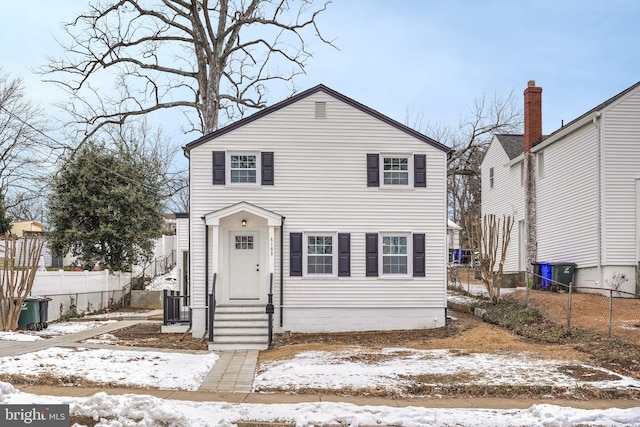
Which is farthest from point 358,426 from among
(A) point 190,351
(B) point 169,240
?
(B) point 169,240

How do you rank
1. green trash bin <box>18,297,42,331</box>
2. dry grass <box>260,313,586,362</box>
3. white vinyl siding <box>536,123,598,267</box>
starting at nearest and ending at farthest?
dry grass <box>260,313,586,362</box> < green trash bin <box>18,297,42,331</box> < white vinyl siding <box>536,123,598,267</box>

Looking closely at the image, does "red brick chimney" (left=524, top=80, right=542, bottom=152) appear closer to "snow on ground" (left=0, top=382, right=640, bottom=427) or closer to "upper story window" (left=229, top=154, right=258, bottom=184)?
"upper story window" (left=229, top=154, right=258, bottom=184)

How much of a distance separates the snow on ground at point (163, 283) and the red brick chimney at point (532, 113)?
16928 millimetres

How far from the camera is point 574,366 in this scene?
10.8m

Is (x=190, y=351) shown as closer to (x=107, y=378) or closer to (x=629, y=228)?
(x=107, y=378)

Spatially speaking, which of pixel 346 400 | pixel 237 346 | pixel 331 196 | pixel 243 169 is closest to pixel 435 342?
pixel 237 346

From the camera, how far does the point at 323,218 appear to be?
1675cm

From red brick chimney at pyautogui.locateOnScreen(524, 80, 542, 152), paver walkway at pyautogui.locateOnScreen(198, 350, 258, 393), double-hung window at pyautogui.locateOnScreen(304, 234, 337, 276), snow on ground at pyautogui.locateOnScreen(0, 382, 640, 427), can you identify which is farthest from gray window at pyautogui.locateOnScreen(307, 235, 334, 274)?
red brick chimney at pyautogui.locateOnScreen(524, 80, 542, 152)

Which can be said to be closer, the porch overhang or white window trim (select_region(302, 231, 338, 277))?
the porch overhang

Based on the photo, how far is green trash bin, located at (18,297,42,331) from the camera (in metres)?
16.3

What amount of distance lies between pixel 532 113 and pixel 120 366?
19525mm

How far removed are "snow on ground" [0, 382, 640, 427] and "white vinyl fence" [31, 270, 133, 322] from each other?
1156cm

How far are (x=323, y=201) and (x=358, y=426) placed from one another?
994cm

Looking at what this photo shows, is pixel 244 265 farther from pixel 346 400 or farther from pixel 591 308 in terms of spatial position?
pixel 591 308
